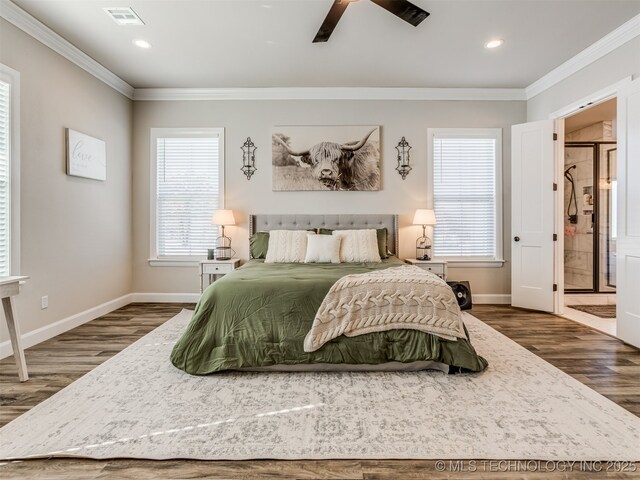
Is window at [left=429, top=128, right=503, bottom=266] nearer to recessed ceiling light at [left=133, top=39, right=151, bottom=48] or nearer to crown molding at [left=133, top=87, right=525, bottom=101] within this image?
crown molding at [left=133, top=87, right=525, bottom=101]

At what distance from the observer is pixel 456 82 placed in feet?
15.5

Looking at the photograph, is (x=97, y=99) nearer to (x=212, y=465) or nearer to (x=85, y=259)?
(x=85, y=259)

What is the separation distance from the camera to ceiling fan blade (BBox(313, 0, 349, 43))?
2.64m

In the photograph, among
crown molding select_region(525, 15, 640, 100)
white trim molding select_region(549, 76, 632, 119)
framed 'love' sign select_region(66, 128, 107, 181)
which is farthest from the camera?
framed 'love' sign select_region(66, 128, 107, 181)

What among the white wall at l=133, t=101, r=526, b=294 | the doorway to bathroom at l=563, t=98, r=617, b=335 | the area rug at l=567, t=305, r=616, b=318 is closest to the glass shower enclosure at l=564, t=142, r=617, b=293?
the doorway to bathroom at l=563, t=98, r=617, b=335

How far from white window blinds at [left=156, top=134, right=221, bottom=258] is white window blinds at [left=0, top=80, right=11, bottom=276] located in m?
2.06

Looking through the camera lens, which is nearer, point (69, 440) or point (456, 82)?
point (69, 440)

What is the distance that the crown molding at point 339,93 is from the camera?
495cm

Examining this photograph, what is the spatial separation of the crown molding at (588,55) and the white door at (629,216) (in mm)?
517

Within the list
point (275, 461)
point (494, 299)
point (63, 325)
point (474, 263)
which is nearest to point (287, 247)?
point (63, 325)

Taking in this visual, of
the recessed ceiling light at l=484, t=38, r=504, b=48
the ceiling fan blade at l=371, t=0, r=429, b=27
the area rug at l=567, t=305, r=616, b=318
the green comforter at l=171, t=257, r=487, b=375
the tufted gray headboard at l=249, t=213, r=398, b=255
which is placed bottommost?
the area rug at l=567, t=305, r=616, b=318

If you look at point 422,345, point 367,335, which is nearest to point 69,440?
point 367,335

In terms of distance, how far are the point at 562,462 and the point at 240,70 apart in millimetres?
4595

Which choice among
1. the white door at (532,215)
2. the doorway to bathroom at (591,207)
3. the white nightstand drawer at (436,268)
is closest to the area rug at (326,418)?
the white nightstand drawer at (436,268)
